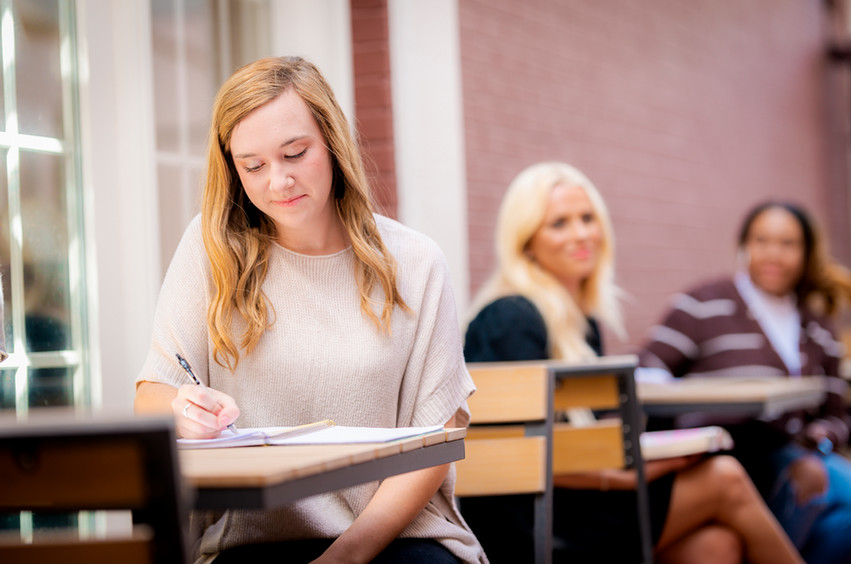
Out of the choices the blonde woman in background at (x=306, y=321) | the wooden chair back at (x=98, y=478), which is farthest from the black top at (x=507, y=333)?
the wooden chair back at (x=98, y=478)

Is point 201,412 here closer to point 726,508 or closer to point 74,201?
point 74,201

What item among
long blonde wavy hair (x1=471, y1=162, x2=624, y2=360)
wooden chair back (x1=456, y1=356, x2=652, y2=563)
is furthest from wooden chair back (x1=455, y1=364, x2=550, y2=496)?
long blonde wavy hair (x1=471, y1=162, x2=624, y2=360)

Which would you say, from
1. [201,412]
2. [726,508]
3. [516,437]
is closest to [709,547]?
[726,508]

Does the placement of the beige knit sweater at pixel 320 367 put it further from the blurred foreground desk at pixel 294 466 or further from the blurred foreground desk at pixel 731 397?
the blurred foreground desk at pixel 731 397

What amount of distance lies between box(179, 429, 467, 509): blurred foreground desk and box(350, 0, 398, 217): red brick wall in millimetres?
2321

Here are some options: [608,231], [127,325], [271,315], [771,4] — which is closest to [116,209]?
[127,325]

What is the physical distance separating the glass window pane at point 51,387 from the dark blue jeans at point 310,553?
1052 millimetres

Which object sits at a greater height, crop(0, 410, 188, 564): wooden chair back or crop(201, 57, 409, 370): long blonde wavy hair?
crop(201, 57, 409, 370): long blonde wavy hair

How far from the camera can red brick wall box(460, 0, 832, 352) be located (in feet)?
14.6

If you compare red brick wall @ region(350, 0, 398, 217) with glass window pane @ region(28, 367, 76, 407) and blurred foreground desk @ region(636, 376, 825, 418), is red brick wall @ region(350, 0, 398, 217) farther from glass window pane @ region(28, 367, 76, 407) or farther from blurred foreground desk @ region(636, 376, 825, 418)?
glass window pane @ region(28, 367, 76, 407)

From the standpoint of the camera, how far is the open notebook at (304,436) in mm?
1508

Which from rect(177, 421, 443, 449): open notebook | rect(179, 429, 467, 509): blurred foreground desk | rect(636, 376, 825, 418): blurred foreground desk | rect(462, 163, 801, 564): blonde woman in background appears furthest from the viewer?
rect(636, 376, 825, 418): blurred foreground desk

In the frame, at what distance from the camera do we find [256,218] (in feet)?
6.49

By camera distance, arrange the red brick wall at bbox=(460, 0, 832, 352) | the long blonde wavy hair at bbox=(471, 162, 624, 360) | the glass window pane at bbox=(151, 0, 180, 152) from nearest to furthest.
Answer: the long blonde wavy hair at bbox=(471, 162, 624, 360), the glass window pane at bbox=(151, 0, 180, 152), the red brick wall at bbox=(460, 0, 832, 352)
